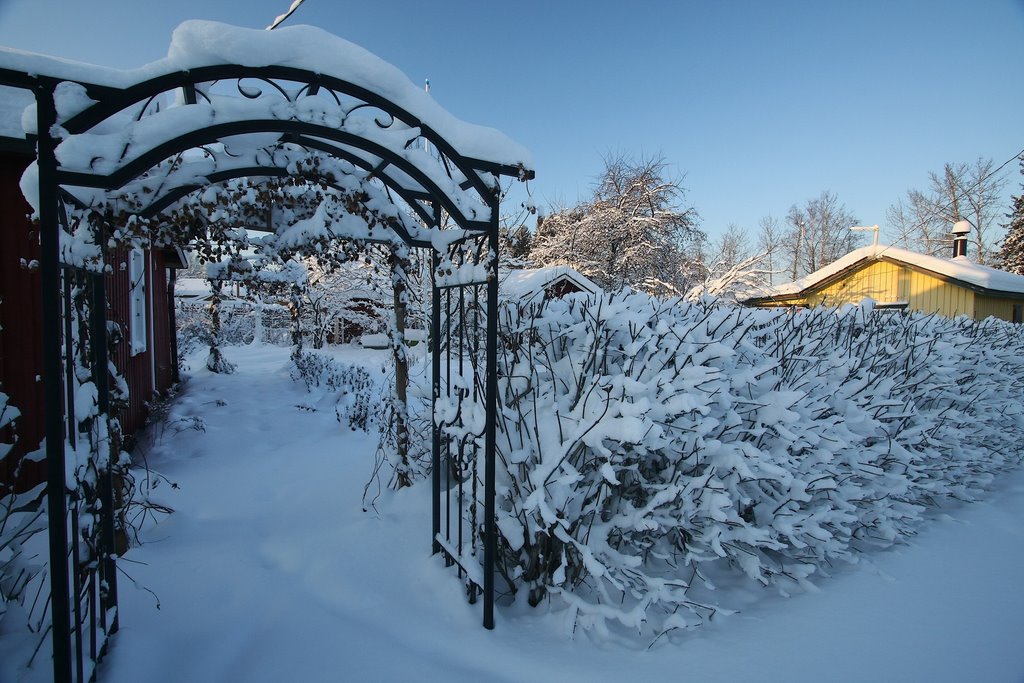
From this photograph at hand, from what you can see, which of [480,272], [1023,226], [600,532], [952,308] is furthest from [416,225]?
[1023,226]

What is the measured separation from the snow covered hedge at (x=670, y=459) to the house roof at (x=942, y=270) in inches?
367

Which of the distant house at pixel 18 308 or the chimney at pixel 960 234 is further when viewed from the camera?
the chimney at pixel 960 234

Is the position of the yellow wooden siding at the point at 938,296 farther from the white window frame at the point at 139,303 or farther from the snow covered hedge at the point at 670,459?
the white window frame at the point at 139,303

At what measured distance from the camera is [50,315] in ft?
5.37

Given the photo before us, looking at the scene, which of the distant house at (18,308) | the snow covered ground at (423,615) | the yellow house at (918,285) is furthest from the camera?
the yellow house at (918,285)

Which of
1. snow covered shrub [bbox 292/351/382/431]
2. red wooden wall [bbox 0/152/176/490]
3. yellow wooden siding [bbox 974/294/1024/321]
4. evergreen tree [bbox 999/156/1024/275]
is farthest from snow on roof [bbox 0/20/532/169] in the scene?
evergreen tree [bbox 999/156/1024/275]

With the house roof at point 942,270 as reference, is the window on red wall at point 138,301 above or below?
below

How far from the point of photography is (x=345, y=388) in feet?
26.4

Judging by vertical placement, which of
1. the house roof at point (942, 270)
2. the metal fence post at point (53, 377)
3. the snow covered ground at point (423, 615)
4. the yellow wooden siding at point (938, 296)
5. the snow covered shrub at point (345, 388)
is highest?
the house roof at point (942, 270)

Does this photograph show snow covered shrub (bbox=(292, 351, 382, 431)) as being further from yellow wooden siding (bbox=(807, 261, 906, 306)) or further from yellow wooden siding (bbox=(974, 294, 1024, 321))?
yellow wooden siding (bbox=(974, 294, 1024, 321))

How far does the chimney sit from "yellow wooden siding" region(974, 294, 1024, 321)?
2.38 metres

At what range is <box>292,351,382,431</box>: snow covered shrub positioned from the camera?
6.55m

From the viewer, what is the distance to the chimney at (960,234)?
46.3 ft

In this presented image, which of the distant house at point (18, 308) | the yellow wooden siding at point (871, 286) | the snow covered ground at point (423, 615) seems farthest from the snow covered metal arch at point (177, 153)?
the yellow wooden siding at point (871, 286)
